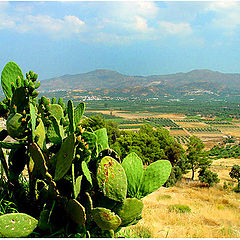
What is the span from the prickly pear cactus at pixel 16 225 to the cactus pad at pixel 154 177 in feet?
3.13

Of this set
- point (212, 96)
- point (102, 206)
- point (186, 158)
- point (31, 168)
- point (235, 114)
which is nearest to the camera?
point (102, 206)

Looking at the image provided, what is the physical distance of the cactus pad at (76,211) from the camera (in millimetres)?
1690

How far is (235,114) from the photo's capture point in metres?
85.8

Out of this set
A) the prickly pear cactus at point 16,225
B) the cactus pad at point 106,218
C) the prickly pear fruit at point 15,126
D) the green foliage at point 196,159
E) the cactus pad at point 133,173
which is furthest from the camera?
the green foliage at point 196,159

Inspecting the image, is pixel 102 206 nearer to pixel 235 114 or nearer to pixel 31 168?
pixel 31 168

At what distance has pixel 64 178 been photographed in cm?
184

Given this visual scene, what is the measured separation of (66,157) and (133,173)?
712 mm

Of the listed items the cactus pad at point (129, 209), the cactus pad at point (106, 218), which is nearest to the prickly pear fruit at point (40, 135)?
the cactus pad at point (106, 218)

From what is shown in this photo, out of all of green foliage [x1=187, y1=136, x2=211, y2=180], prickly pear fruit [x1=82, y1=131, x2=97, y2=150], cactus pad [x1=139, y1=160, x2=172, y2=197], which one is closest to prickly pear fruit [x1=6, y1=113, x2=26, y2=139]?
prickly pear fruit [x1=82, y1=131, x2=97, y2=150]

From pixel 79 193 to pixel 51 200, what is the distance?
0.23 meters

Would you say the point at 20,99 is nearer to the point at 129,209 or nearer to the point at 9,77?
the point at 9,77

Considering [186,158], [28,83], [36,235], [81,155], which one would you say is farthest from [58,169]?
[186,158]

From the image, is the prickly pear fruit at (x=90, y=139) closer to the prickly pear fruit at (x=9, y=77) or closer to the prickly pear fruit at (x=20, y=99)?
the prickly pear fruit at (x=20, y=99)

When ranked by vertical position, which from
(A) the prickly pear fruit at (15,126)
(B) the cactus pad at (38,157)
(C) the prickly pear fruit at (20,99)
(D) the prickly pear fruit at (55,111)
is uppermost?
(C) the prickly pear fruit at (20,99)
